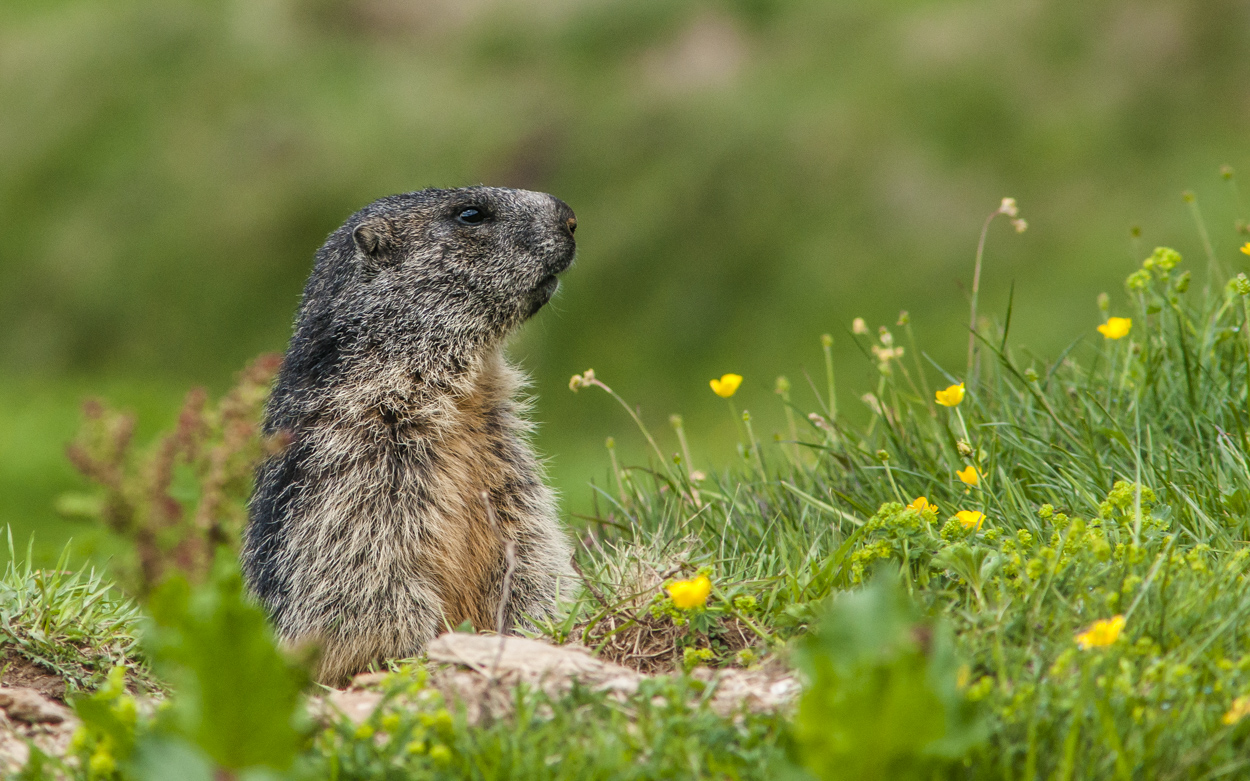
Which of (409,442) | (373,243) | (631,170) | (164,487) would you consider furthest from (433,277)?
(631,170)

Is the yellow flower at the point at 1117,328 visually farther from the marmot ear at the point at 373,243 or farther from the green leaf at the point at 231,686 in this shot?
Result: the green leaf at the point at 231,686

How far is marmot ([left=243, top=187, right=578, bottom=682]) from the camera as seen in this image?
4.84 m

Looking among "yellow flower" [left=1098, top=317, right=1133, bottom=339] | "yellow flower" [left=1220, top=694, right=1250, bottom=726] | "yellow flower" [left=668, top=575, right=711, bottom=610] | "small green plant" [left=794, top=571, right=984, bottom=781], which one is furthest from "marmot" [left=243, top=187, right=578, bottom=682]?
"yellow flower" [left=1220, top=694, right=1250, bottom=726]

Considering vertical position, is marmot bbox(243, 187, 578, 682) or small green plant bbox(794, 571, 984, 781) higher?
marmot bbox(243, 187, 578, 682)

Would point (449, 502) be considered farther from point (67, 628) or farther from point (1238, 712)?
point (1238, 712)

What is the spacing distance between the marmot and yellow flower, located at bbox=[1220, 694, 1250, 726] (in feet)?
8.50

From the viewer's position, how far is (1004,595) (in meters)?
3.32

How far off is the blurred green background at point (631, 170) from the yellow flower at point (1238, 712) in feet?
24.8

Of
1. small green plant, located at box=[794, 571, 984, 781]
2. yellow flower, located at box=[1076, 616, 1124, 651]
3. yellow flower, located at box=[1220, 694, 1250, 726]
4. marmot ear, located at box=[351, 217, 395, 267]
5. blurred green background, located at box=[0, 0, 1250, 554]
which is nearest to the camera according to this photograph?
small green plant, located at box=[794, 571, 984, 781]

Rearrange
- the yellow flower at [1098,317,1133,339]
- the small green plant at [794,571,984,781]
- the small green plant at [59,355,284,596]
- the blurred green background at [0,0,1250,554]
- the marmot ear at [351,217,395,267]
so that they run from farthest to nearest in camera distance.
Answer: the blurred green background at [0,0,1250,554]
the marmot ear at [351,217,395,267]
the yellow flower at [1098,317,1133,339]
the small green plant at [59,355,284,596]
the small green plant at [794,571,984,781]

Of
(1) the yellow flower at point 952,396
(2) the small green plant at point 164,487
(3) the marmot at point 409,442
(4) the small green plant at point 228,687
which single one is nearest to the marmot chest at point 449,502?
(3) the marmot at point 409,442

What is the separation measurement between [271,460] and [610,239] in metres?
7.59

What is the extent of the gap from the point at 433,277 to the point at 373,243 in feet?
1.08

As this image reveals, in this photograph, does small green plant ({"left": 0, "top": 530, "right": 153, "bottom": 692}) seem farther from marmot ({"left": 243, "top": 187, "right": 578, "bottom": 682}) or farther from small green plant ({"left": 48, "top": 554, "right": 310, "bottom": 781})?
small green plant ({"left": 48, "top": 554, "right": 310, "bottom": 781})
